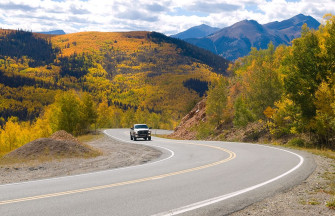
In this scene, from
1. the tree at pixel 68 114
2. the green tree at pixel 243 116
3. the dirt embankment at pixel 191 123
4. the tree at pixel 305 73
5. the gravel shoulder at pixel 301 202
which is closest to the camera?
the gravel shoulder at pixel 301 202

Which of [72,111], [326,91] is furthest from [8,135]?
[326,91]

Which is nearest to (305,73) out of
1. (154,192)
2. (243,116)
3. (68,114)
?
(243,116)

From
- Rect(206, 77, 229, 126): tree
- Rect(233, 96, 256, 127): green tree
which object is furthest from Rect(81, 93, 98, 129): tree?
Rect(233, 96, 256, 127): green tree

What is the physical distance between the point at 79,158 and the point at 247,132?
2581 cm

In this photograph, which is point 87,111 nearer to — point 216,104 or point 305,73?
point 216,104

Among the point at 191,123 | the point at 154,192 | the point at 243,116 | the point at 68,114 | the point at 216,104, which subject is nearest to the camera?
the point at 154,192

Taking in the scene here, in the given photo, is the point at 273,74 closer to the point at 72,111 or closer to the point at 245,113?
the point at 245,113

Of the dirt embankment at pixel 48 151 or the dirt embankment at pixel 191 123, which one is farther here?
the dirt embankment at pixel 191 123

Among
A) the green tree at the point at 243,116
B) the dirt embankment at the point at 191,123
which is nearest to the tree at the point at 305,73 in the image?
the green tree at the point at 243,116

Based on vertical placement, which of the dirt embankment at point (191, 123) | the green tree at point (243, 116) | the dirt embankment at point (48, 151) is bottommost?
the dirt embankment at point (191, 123)

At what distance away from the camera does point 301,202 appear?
7711 mm

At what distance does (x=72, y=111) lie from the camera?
63.2m

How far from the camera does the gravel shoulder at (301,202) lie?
Result: 6.87 metres

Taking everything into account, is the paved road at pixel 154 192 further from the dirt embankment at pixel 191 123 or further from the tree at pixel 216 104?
the dirt embankment at pixel 191 123
